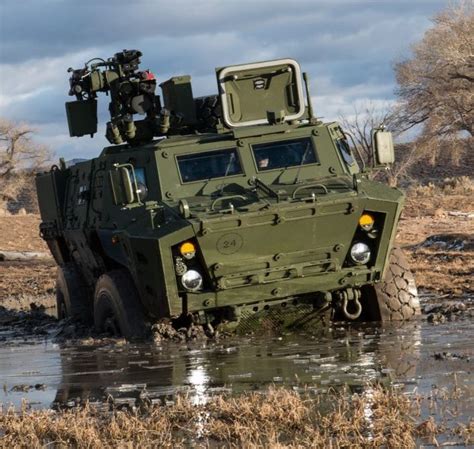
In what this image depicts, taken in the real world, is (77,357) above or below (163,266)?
below

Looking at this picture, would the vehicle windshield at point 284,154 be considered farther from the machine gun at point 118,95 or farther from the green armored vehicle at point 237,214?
the machine gun at point 118,95

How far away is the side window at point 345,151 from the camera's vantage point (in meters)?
12.9

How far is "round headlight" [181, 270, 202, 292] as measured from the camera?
11.6 m

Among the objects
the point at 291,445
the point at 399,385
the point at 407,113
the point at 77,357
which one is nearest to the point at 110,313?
the point at 77,357

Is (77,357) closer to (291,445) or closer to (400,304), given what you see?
(400,304)

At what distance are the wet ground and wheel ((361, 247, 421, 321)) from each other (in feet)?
0.65

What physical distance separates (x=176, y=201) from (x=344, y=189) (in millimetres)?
1582

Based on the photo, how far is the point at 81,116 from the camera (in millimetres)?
15617

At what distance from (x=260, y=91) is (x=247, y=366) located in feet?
13.3

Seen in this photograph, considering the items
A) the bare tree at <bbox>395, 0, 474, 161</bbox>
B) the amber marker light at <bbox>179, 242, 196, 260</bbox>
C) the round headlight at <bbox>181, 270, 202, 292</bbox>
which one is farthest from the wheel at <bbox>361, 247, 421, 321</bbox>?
the bare tree at <bbox>395, 0, 474, 161</bbox>

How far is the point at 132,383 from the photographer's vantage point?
978cm

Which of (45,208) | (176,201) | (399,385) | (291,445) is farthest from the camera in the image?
(45,208)

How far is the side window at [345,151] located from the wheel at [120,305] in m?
2.42

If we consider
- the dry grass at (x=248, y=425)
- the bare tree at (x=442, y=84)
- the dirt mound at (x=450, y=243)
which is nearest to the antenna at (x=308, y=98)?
the dry grass at (x=248, y=425)
